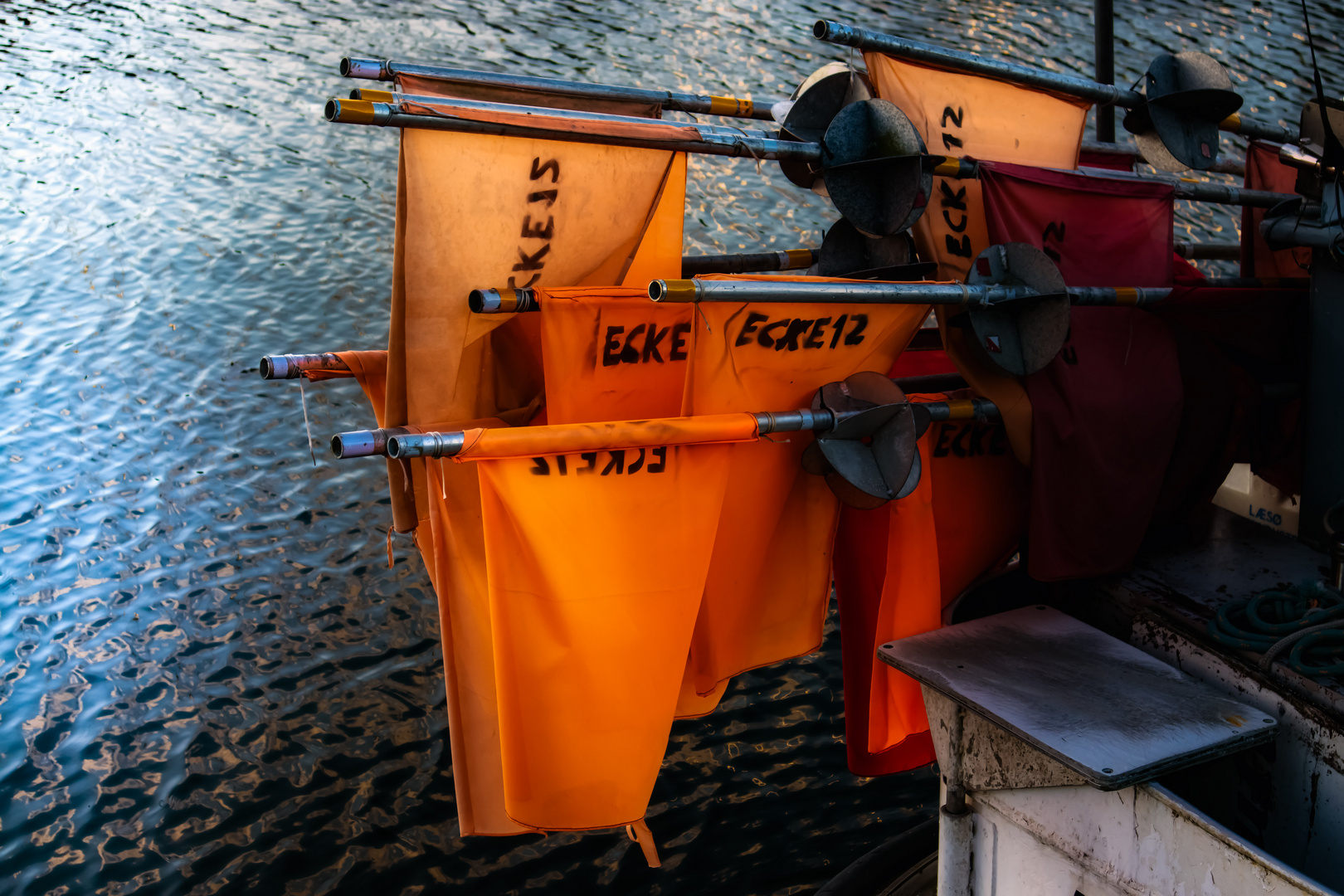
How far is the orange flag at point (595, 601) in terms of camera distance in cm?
364

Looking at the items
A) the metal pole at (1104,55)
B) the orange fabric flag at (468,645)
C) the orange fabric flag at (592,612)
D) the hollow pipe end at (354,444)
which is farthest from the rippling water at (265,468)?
the metal pole at (1104,55)

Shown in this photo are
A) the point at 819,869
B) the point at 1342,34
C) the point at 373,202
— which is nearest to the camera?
the point at 819,869

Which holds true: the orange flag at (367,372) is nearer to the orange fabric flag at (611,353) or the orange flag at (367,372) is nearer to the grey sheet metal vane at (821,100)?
the orange fabric flag at (611,353)

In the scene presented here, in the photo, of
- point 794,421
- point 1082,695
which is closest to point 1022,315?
point 794,421

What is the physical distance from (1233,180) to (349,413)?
39.4ft

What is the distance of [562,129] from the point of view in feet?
12.2

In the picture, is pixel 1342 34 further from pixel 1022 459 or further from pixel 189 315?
pixel 189 315

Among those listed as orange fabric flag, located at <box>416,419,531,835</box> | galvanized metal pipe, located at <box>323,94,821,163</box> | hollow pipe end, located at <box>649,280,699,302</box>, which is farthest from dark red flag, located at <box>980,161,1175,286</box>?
orange fabric flag, located at <box>416,419,531,835</box>

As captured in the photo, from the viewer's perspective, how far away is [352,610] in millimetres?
8438

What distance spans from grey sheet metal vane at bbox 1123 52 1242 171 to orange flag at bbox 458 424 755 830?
273cm

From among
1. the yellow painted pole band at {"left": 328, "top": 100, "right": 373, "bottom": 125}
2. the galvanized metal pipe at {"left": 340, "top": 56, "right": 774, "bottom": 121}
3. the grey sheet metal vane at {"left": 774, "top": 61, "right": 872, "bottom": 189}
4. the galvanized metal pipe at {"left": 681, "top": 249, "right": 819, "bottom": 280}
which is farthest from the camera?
the galvanized metal pipe at {"left": 681, "top": 249, "right": 819, "bottom": 280}

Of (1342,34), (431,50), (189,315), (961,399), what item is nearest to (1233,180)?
(1342,34)

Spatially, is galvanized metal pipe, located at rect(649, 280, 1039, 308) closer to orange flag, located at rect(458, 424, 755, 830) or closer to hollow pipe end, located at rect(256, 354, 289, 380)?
orange flag, located at rect(458, 424, 755, 830)

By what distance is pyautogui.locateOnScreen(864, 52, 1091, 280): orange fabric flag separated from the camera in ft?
14.8
